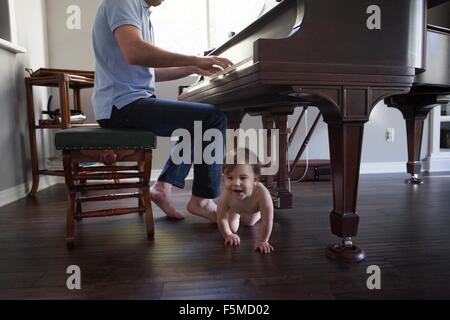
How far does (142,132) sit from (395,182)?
2309mm

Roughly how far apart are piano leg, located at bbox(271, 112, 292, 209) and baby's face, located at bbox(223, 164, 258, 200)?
2.28ft

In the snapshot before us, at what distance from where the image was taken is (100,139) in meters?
1.44

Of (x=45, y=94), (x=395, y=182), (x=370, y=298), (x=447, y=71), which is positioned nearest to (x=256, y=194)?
(x=370, y=298)

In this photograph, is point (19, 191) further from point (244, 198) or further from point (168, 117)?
point (244, 198)

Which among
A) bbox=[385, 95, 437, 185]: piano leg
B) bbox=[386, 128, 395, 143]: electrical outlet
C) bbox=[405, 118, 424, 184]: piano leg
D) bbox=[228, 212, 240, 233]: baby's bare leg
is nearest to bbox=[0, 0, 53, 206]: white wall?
bbox=[228, 212, 240, 233]: baby's bare leg

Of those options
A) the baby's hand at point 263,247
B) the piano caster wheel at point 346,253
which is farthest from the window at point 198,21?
the piano caster wheel at point 346,253

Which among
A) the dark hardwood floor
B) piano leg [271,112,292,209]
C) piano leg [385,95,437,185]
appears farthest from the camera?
piano leg [385,95,437,185]

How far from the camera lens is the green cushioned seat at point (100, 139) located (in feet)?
4.69

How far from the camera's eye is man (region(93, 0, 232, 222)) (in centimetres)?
138

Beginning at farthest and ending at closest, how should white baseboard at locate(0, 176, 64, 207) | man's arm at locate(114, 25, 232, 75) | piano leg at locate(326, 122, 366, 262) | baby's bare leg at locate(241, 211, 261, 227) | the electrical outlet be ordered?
1. the electrical outlet
2. white baseboard at locate(0, 176, 64, 207)
3. baby's bare leg at locate(241, 211, 261, 227)
4. man's arm at locate(114, 25, 232, 75)
5. piano leg at locate(326, 122, 366, 262)

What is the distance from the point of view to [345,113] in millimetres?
1179

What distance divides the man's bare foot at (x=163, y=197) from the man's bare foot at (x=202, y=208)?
17 centimetres

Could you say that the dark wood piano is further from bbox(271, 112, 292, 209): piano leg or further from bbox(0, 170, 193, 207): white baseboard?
bbox(0, 170, 193, 207): white baseboard

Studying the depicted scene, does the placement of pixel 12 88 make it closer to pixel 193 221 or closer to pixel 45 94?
pixel 45 94
